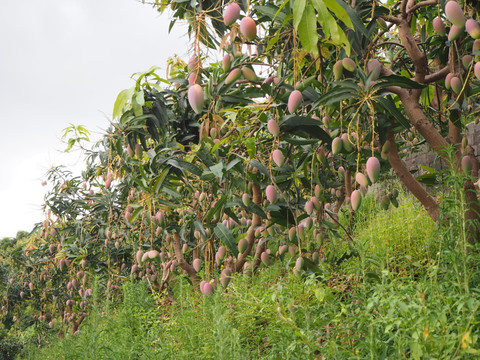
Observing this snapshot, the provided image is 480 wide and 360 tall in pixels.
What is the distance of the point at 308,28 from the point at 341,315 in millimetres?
1059

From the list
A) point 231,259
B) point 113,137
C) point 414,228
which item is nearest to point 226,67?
point 113,137

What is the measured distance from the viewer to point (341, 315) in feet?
5.26

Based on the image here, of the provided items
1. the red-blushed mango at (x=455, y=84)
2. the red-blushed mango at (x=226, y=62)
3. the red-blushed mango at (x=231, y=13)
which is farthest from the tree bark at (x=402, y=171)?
the red-blushed mango at (x=231, y=13)

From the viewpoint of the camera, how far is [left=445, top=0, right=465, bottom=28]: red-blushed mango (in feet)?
3.91

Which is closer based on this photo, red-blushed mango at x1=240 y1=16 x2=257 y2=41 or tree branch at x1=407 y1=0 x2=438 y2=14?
red-blushed mango at x1=240 y1=16 x2=257 y2=41

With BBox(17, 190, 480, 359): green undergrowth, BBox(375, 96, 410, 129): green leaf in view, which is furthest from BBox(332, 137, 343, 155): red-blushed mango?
BBox(17, 190, 480, 359): green undergrowth

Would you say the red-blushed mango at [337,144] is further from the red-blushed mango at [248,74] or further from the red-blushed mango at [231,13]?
the red-blushed mango at [231,13]

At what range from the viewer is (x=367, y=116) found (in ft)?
5.62

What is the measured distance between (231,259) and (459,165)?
117cm

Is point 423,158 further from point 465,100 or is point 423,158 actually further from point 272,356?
point 272,356

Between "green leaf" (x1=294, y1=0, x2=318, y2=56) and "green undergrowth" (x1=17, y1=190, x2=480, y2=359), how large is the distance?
67 centimetres

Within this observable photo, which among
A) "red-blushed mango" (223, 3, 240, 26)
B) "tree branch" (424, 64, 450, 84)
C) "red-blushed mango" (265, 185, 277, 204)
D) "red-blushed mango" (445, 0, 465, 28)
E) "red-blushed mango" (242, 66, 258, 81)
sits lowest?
"red-blushed mango" (265, 185, 277, 204)

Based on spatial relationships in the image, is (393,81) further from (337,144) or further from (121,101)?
(121,101)

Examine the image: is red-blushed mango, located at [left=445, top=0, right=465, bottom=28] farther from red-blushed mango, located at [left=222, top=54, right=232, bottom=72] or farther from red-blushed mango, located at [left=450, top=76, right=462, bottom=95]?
red-blushed mango, located at [left=222, top=54, right=232, bottom=72]
